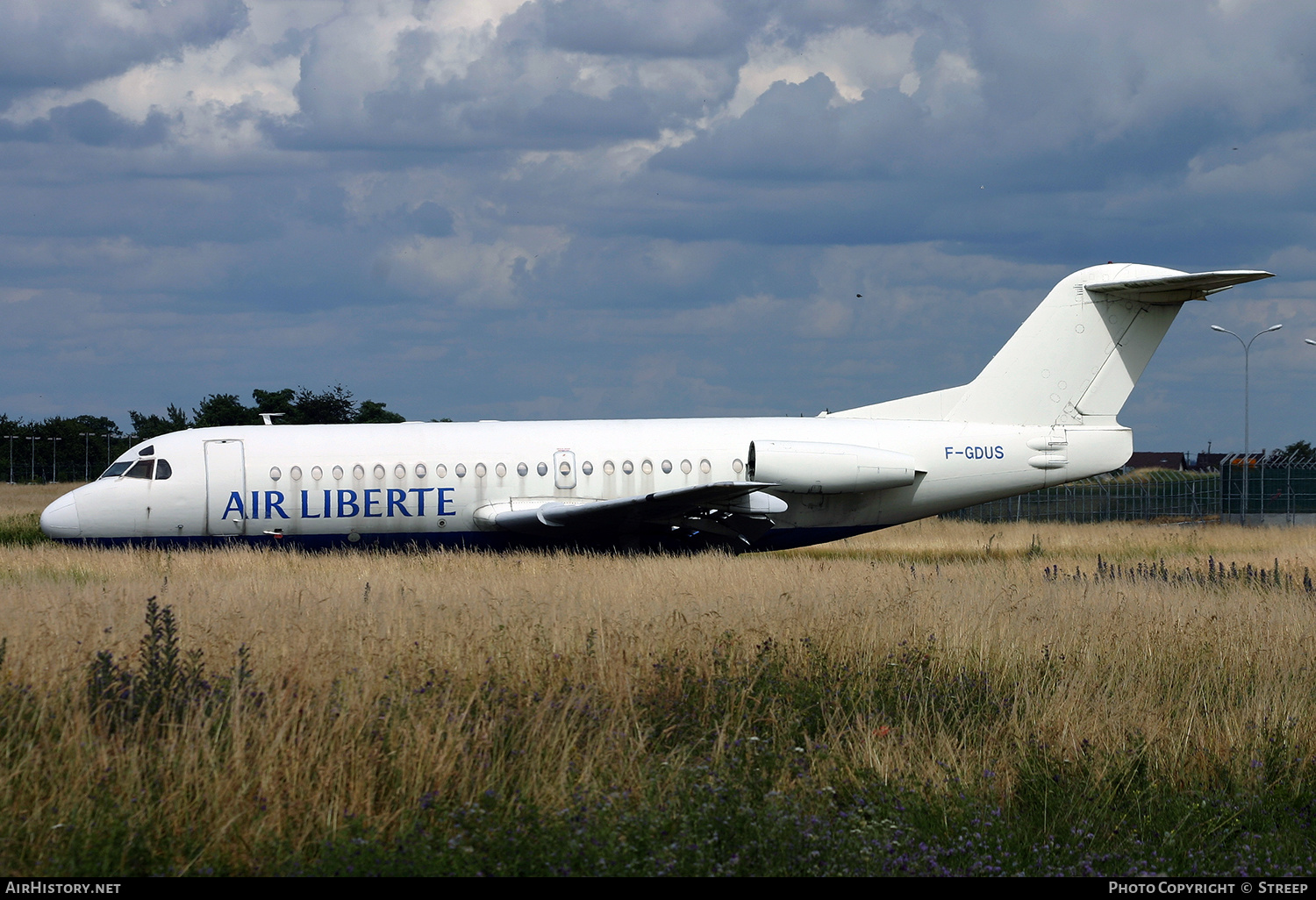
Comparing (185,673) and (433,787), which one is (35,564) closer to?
(185,673)

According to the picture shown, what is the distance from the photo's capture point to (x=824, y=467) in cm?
1967

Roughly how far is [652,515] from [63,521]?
10.0 metres

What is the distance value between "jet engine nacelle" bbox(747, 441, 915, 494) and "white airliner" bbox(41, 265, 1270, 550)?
31 mm

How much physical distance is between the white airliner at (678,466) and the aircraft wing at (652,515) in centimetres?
5

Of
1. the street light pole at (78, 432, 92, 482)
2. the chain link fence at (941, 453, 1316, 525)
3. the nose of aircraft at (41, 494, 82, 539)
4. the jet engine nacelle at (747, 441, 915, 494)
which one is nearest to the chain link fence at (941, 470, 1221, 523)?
the chain link fence at (941, 453, 1316, 525)

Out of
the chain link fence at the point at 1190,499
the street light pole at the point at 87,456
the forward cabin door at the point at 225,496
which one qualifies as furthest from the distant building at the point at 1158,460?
the forward cabin door at the point at 225,496

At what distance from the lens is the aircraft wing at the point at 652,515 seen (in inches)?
718

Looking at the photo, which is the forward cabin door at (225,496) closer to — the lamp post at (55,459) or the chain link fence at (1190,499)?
the chain link fence at (1190,499)

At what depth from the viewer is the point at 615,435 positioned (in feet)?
68.0

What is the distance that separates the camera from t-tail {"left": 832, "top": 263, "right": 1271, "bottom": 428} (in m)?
21.3

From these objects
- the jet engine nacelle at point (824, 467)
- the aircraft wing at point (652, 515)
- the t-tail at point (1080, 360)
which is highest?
the t-tail at point (1080, 360)

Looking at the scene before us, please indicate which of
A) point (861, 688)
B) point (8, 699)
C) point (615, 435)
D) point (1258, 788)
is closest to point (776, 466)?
point (615, 435)

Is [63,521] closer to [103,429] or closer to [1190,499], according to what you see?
[1190,499]

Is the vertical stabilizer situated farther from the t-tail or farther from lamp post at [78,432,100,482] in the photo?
lamp post at [78,432,100,482]
